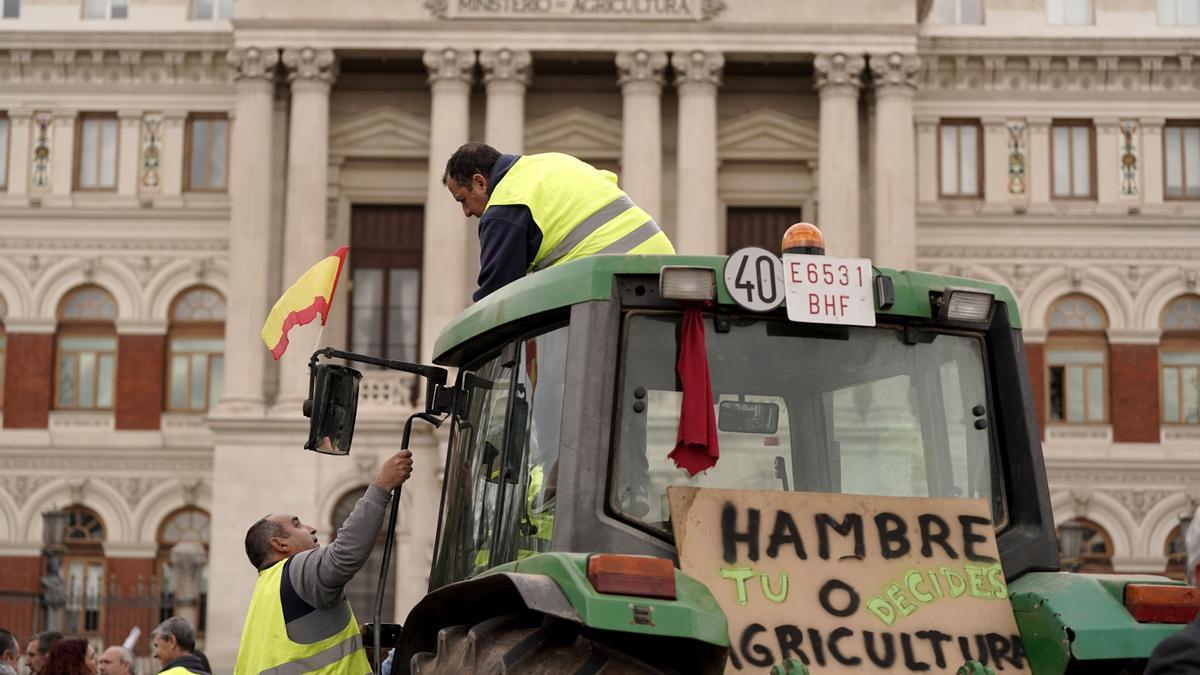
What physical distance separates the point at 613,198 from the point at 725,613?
2.10 meters

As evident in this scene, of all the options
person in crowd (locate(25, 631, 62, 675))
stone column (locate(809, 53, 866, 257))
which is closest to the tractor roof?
person in crowd (locate(25, 631, 62, 675))

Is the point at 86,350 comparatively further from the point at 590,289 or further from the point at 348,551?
the point at 590,289

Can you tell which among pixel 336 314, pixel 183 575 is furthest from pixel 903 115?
pixel 183 575

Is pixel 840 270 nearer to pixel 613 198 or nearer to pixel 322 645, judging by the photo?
pixel 613 198

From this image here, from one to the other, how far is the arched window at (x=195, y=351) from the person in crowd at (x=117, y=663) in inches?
1047

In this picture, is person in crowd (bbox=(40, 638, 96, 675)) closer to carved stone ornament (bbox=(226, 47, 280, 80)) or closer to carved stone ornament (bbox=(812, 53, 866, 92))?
carved stone ornament (bbox=(226, 47, 280, 80))

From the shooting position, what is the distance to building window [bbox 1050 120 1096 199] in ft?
123

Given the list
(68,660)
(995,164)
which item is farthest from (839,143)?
(68,660)

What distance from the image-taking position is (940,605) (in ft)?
17.7

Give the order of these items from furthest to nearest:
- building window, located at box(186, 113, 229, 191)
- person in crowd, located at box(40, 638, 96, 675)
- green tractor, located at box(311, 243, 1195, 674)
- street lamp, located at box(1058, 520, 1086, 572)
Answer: building window, located at box(186, 113, 229, 191), street lamp, located at box(1058, 520, 1086, 572), person in crowd, located at box(40, 638, 96, 675), green tractor, located at box(311, 243, 1195, 674)

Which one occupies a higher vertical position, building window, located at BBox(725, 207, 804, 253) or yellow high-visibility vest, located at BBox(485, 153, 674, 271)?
A: building window, located at BBox(725, 207, 804, 253)

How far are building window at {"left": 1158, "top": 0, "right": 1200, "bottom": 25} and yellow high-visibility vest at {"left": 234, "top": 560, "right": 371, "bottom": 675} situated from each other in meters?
34.8

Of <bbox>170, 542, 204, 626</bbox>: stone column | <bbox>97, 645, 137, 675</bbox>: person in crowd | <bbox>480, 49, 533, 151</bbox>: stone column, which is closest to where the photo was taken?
<bbox>97, 645, 137, 675</bbox>: person in crowd

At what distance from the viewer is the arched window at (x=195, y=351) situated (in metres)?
37.1
